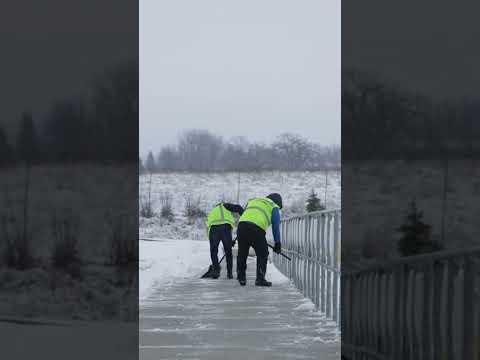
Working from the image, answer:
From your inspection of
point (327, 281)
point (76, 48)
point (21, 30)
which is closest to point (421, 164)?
point (76, 48)

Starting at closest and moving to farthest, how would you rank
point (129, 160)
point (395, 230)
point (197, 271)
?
point (395, 230) < point (129, 160) < point (197, 271)

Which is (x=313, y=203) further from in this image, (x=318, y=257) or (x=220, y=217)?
(x=318, y=257)

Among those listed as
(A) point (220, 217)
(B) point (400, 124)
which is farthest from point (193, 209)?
(B) point (400, 124)

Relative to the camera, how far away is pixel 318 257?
30.3 feet

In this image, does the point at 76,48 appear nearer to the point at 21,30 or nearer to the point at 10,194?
the point at 21,30

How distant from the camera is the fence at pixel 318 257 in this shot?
801 cm

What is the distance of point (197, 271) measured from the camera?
694 inches

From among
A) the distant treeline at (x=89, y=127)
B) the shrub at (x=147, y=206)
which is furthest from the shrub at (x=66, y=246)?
the shrub at (x=147, y=206)

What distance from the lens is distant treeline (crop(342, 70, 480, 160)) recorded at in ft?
16.8

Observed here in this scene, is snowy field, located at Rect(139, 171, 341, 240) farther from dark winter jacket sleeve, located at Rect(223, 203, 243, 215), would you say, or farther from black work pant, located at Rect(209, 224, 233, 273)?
dark winter jacket sleeve, located at Rect(223, 203, 243, 215)

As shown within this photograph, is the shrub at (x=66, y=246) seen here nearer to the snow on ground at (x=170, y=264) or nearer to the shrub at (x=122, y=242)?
the shrub at (x=122, y=242)

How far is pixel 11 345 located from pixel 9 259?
0.59m

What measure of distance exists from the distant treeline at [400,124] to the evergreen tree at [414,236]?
37cm

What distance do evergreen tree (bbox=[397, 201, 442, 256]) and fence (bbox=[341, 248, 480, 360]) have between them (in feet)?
0.62
